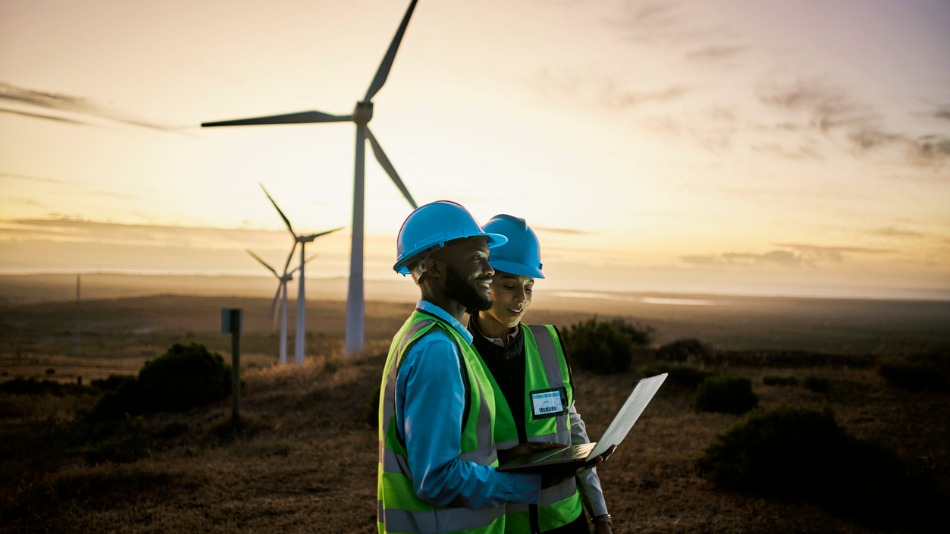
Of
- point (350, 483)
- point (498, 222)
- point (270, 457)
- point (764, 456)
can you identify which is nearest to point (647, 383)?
point (498, 222)

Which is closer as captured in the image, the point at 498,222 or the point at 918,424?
the point at 498,222

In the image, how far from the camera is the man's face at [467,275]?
285cm

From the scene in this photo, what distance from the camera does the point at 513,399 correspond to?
3643mm

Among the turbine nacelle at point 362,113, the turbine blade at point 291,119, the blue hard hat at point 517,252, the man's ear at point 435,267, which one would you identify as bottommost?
the man's ear at point 435,267

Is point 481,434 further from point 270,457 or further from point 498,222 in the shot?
point 270,457

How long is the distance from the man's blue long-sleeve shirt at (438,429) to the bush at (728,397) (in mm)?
12354

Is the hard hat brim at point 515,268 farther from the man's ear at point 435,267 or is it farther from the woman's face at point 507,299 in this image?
the man's ear at point 435,267

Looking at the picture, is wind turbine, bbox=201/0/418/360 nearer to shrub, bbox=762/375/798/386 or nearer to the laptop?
shrub, bbox=762/375/798/386

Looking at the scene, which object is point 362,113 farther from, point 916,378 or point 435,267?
point 435,267

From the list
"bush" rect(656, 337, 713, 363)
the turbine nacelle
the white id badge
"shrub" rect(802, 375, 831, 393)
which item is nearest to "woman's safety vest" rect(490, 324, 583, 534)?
the white id badge

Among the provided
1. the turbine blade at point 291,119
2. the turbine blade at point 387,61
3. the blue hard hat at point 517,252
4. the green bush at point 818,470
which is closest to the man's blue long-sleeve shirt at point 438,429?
the blue hard hat at point 517,252

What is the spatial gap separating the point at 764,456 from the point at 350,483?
5.44 metres

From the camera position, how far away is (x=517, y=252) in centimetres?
398

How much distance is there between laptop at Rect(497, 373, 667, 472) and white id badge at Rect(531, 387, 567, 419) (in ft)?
1.56
